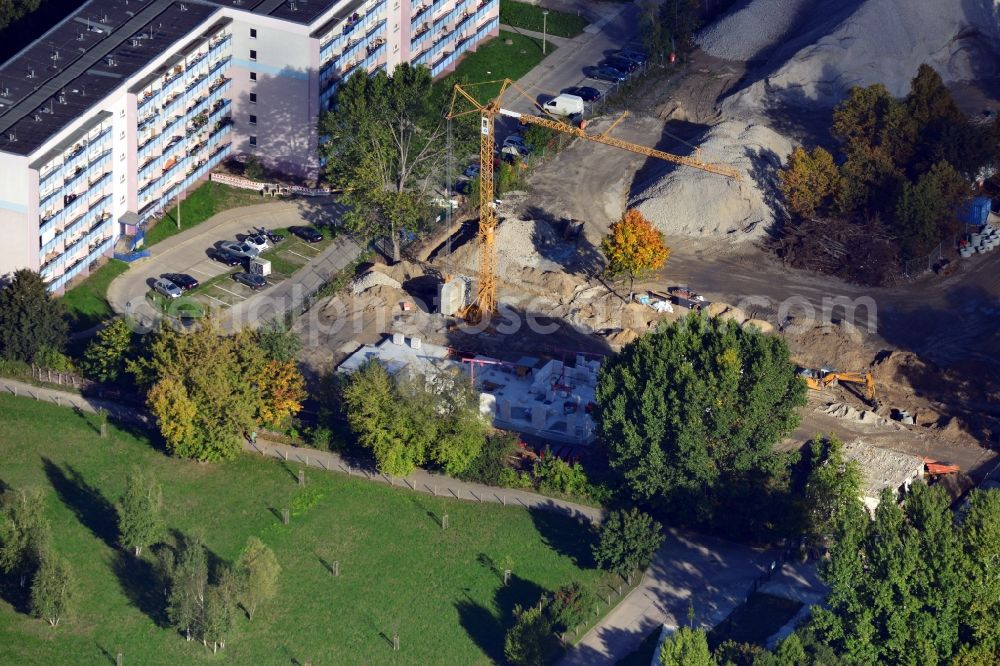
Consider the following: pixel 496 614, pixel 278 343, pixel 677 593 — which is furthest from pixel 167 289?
pixel 677 593

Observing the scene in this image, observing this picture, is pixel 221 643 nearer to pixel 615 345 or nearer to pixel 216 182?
pixel 615 345

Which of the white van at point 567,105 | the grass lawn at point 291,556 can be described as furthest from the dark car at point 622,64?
the grass lawn at point 291,556

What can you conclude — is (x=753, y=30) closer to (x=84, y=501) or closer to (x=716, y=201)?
(x=716, y=201)

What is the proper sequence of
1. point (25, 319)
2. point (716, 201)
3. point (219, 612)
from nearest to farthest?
point (219, 612) < point (25, 319) < point (716, 201)

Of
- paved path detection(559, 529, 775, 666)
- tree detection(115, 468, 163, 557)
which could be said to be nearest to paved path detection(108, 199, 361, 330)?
tree detection(115, 468, 163, 557)

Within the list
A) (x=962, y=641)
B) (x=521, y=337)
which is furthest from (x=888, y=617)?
(x=521, y=337)

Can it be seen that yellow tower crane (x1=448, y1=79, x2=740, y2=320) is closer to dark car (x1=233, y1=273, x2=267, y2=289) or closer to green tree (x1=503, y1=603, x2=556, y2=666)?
dark car (x1=233, y1=273, x2=267, y2=289)
